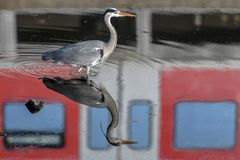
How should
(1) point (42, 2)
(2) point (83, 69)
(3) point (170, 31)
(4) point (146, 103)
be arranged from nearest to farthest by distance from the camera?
(4) point (146, 103) → (2) point (83, 69) → (3) point (170, 31) → (1) point (42, 2)

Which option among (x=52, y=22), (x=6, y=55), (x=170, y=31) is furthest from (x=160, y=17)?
(x=6, y=55)

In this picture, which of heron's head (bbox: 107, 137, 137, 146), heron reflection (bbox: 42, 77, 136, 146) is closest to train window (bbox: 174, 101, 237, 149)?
heron's head (bbox: 107, 137, 137, 146)

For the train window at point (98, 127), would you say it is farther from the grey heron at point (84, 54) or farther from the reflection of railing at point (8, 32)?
the reflection of railing at point (8, 32)

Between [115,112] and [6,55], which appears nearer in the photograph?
[115,112]

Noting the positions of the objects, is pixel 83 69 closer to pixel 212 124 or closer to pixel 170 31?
Answer: pixel 212 124

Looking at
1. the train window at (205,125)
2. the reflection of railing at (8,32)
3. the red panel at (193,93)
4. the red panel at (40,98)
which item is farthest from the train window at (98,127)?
the reflection of railing at (8,32)

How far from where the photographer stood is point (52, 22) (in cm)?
732

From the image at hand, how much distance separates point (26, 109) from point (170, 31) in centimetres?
284

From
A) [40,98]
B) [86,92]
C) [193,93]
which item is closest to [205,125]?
[193,93]

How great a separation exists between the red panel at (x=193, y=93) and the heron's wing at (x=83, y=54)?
2.11 feet

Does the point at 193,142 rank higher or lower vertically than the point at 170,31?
lower

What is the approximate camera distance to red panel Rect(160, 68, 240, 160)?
168 inches

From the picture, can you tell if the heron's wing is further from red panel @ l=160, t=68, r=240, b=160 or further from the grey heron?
red panel @ l=160, t=68, r=240, b=160

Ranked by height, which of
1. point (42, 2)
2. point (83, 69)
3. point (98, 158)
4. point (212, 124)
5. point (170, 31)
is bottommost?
point (98, 158)
